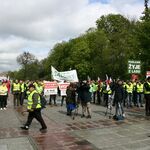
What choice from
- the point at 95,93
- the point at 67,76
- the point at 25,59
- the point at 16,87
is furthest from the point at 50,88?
the point at 25,59

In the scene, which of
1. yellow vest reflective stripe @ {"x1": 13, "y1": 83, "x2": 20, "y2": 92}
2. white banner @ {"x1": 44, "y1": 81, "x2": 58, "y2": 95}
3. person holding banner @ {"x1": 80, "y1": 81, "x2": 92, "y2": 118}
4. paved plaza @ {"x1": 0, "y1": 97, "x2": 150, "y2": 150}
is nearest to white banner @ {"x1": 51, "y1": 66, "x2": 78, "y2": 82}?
white banner @ {"x1": 44, "y1": 81, "x2": 58, "y2": 95}

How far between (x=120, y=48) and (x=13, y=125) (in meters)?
40.0

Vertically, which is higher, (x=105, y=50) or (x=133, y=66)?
(x=105, y=50)

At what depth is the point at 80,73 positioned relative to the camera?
68875 millimetres

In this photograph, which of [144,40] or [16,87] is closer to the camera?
[16,87]

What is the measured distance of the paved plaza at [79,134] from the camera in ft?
35.2

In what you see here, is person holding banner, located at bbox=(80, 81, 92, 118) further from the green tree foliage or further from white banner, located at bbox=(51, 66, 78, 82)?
the green tree foliage

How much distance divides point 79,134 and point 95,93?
1473 cm

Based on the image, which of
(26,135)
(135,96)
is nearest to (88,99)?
(26,135)

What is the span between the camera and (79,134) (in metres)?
12.7

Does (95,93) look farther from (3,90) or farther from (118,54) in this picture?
(118,54)

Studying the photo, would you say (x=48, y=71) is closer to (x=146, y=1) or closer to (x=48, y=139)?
(x=146, y=1)

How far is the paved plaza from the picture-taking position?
10.7m

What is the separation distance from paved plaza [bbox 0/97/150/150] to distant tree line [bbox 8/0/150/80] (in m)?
16.7
